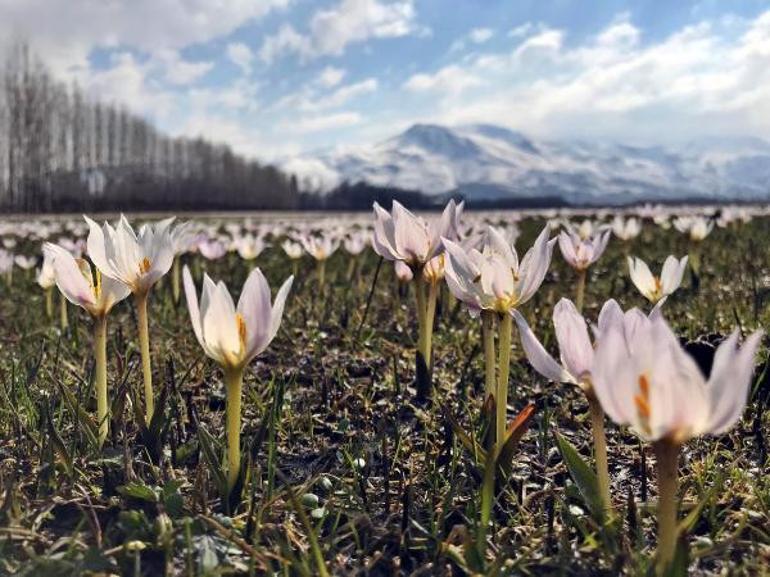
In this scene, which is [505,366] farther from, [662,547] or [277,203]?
[277,203]

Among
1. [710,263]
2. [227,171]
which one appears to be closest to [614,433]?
[710,263]

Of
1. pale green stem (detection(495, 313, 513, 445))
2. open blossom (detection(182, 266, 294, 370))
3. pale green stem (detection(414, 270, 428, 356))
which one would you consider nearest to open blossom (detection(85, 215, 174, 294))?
open blossom (detection(182, 266, 294, 370))

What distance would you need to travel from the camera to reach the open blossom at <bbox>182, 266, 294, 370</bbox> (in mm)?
1389

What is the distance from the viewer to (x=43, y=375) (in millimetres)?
2561

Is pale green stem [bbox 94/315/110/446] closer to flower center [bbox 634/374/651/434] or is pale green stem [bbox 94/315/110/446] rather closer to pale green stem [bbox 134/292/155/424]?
pale green stem [bbox 134/292/155/424]

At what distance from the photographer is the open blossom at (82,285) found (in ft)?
5.47

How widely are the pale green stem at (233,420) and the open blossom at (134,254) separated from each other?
1.42 feet

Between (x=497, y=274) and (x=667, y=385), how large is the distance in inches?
26.5

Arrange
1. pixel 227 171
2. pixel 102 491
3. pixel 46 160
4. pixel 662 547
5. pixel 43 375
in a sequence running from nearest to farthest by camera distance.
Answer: pixel 662 547, pixel 102 491, pixel 43 375, pixel 46 160, pixel 227 171

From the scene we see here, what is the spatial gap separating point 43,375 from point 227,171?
81141 mm

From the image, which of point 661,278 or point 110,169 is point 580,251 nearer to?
point 661,278

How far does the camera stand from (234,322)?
139 centimetres

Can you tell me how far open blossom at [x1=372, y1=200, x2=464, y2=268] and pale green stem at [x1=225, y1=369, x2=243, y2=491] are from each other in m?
0.77

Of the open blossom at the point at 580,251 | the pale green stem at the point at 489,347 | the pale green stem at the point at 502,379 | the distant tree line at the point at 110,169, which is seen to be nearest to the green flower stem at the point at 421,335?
the pale green stem at the point at 489,347
